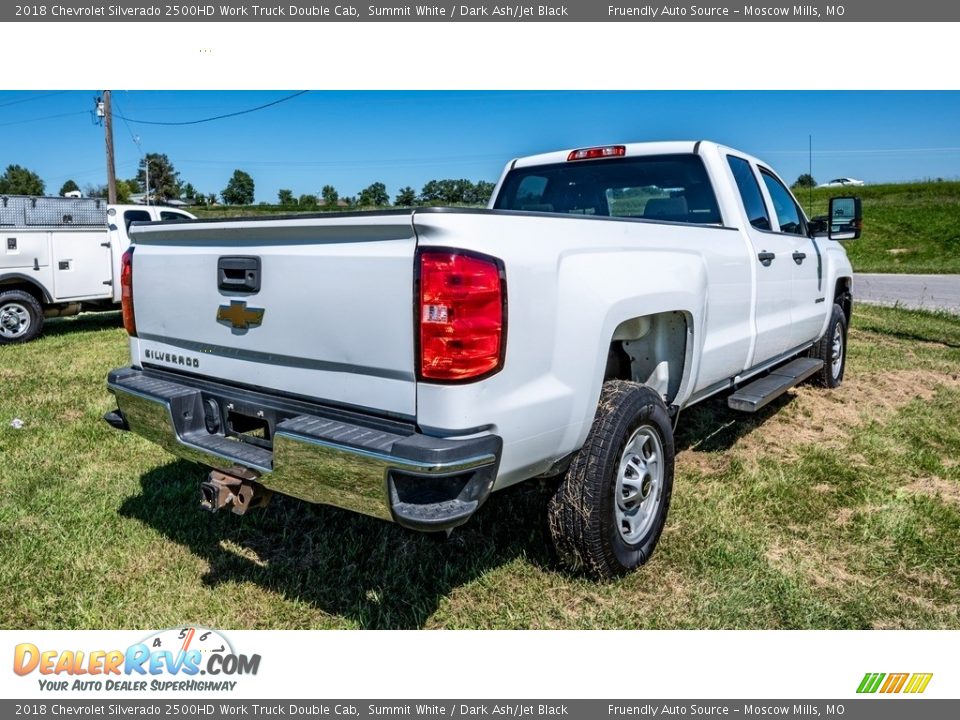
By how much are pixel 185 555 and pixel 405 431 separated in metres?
1.74

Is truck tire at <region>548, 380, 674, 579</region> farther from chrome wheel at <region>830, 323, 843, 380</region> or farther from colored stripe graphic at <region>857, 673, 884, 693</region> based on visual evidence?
chrome wheel at <region>830, 323, 843, 380</region>

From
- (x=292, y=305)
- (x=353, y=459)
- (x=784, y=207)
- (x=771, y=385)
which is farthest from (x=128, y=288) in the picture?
(x=784, y=207)

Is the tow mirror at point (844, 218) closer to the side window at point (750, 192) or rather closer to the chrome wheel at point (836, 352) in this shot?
the chrome wheel at point (836, 352)

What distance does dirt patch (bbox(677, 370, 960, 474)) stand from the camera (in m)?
4.91

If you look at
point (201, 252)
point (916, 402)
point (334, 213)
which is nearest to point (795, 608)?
point (334, 213)

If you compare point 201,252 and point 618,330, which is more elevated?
point 201,252

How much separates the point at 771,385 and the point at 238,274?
134 inches

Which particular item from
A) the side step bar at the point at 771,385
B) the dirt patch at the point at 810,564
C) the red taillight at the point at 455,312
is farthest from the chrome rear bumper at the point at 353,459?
the side step bar at the point at 771,385

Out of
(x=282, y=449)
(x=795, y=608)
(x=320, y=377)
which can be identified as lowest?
(x=795, y=608)

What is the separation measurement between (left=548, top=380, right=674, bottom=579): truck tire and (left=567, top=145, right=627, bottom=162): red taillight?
1917mm

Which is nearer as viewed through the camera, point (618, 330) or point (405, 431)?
point (405, 431)

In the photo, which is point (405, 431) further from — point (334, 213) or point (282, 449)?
point (334, 213)

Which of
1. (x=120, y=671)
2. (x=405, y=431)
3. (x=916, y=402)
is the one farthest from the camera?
(x=916, y=402)

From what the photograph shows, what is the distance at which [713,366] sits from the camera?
3916 millimetres
